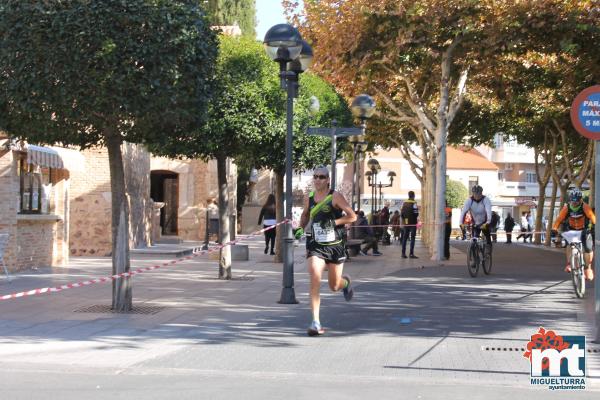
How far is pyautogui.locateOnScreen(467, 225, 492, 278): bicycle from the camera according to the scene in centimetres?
1778

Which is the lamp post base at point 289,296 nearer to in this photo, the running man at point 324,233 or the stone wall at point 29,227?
the running man at point 324,233

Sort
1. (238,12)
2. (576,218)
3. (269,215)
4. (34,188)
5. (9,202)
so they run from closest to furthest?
(576,218), (9,202), (34,188), (269,215), (238,12)

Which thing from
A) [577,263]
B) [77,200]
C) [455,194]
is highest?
[455,194]

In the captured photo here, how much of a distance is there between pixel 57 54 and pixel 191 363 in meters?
4.44

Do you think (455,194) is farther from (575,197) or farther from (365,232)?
(575,197)

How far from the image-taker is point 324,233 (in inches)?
402

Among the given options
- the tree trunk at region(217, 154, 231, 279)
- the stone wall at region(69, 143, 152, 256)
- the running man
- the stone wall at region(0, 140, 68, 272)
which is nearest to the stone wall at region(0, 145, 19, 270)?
the stone wall at region(0, 140, 68, 272)

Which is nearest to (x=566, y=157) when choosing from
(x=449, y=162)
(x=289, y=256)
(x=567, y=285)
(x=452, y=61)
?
(x=452, y=61)

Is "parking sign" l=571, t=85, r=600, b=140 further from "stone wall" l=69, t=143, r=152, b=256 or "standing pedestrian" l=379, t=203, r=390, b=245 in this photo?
"standing pedestrian" l=379, t=203, r=390, b=245

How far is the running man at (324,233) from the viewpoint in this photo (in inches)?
398

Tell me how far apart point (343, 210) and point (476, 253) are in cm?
822

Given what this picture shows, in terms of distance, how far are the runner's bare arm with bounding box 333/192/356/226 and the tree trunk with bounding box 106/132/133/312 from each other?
3.33 metres

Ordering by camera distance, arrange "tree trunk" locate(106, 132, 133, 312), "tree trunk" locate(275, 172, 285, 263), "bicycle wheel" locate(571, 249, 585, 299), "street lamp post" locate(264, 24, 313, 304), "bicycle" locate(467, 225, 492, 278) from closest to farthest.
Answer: "tree trunk" locate(106, 132, 133, 312) < "street lamp post" locate(264, 24, 313, 304) < "bicycle wheel" locate(571, 249, 585, 299) < "bicycle" locate(467, 225, 492, 278) < "tree trunk" locate(275, 172, 285, 263)

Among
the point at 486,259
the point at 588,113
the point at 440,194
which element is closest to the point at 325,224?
the point at 588,113
